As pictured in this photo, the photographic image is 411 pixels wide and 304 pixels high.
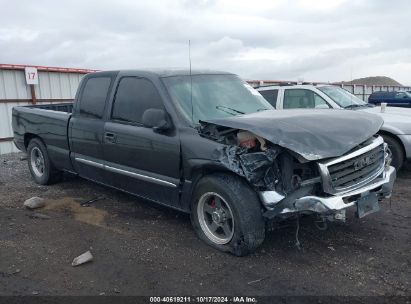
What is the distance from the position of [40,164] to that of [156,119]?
359 cm

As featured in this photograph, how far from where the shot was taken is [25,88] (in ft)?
38.5

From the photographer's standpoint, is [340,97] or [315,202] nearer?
[315,202]

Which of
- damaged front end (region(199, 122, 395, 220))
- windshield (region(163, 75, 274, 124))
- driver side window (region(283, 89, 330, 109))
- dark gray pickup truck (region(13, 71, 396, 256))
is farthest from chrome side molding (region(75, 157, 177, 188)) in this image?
driver side window (region(283, 89, 330, 109))

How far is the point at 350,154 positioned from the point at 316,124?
0.41 metres

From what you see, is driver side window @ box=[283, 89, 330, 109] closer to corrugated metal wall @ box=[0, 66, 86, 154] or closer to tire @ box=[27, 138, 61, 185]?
tire @ box=[27, 138, 61, 185]

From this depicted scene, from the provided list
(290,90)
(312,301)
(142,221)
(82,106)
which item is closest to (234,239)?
(312,301)

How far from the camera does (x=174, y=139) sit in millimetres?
4371

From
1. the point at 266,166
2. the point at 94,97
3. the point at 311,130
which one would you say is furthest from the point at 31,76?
the point at 311,130

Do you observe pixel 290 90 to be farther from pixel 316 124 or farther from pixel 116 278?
pixel 116 278

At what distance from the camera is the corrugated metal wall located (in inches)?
443

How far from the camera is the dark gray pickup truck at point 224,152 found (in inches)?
145

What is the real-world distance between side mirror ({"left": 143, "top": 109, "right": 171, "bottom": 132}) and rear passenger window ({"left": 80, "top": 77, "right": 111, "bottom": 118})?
129 cm

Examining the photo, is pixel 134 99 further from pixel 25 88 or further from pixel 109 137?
pixel 25 88

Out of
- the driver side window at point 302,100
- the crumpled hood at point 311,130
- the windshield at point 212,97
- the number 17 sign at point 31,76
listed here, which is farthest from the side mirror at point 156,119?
the number 17 sign at point 31,76
